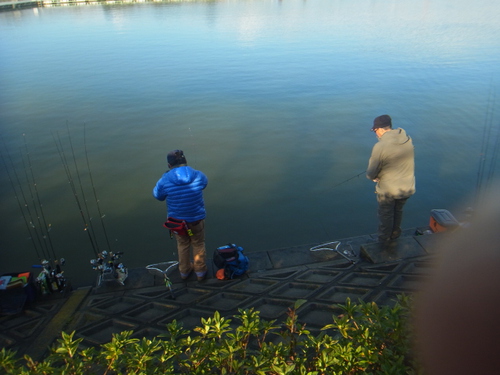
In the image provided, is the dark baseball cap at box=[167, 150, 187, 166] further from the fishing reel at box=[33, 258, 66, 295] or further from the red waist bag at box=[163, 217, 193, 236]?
the fishing reel at box=[33, 258, 66, 295]

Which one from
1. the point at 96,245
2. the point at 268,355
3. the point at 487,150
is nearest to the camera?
the point at 268,355

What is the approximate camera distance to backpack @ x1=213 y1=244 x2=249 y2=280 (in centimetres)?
441

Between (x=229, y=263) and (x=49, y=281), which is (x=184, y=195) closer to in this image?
(x=229, y=263)

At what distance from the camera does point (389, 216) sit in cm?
460

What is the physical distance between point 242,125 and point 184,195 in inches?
295

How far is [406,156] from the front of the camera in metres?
4.17

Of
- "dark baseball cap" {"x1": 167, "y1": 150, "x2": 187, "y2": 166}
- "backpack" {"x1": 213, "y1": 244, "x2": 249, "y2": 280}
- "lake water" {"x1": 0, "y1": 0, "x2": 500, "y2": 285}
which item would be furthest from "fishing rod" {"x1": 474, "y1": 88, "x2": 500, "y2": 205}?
"dark baseball cap" {"x1": 167, "y1": 150, "x2": 187, "y2": 166}

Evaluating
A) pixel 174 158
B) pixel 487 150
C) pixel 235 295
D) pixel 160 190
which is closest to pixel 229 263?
pixel 235 295

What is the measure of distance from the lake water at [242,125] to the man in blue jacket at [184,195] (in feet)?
6.43

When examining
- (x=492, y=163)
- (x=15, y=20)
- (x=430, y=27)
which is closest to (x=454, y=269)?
(x=492, y=163)

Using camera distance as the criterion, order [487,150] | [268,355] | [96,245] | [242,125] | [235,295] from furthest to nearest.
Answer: [242,125], [487,150], [96,245], [235,295], [268,355]

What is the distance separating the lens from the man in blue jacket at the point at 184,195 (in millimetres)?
3953

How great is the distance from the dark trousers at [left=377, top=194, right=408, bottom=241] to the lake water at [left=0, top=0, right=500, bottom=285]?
1675 mm

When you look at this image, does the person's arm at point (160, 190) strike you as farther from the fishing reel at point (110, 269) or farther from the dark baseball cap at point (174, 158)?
the fishing reel at point (110, 269)
